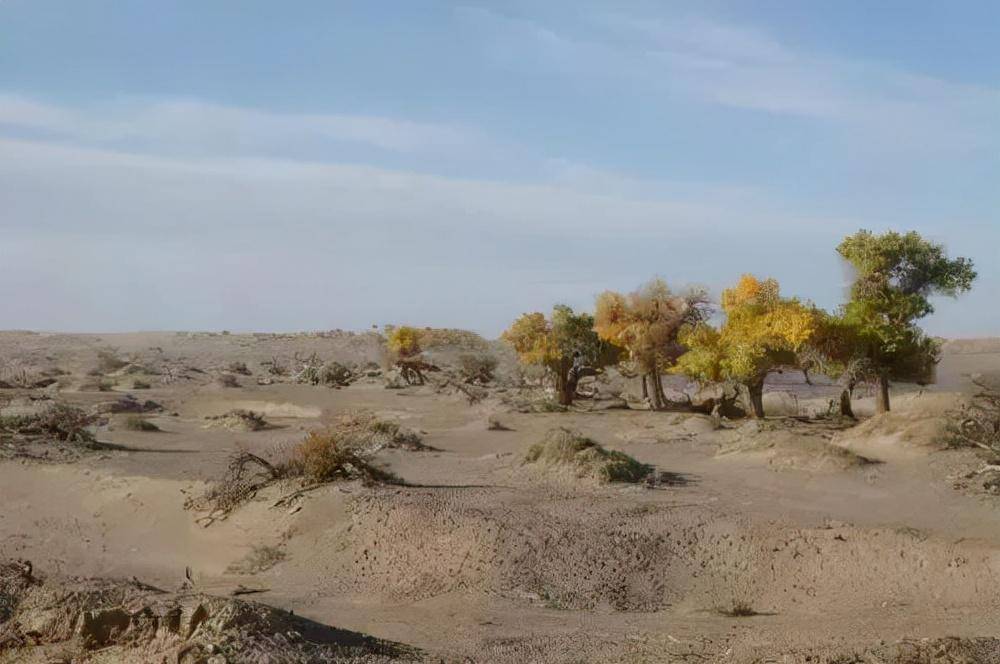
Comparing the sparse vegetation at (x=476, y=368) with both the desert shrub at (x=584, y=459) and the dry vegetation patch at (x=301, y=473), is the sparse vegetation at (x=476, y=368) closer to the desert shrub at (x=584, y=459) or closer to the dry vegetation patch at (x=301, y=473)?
the desert shrub at (x=584, y=459)

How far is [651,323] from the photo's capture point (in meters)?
28.9

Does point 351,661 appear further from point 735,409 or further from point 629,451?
point 735,409

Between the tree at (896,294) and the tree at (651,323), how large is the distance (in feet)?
17.3

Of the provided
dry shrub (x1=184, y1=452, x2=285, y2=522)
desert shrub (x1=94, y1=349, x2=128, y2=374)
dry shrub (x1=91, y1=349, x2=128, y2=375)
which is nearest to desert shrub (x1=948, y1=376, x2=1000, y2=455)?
dry shrub (x1=184, y1=452, x2=285, y2=522)

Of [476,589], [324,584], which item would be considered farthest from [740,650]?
[324,584]

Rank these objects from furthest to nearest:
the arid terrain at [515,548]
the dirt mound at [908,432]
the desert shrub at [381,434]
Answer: the dirt mound at [908,432]
the desert shrub at [381,434]
the arid terrain at [515,548]

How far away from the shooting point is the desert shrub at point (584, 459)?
16.8 meters

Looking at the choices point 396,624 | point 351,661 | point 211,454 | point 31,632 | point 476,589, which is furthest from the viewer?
point 211,454

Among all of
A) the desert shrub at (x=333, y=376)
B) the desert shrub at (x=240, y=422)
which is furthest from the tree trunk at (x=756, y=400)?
the desert shrub at (x=333, y=376)

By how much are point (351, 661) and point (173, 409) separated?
2491cm

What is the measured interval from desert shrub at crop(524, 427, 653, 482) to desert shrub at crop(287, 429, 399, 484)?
3.31 metres

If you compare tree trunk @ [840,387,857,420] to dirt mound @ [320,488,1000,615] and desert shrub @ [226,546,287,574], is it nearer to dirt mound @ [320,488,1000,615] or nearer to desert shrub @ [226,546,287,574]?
dirt mound @ [320,488,1000,615]

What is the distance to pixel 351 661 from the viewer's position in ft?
25.0

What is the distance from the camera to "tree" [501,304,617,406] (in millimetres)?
30844
